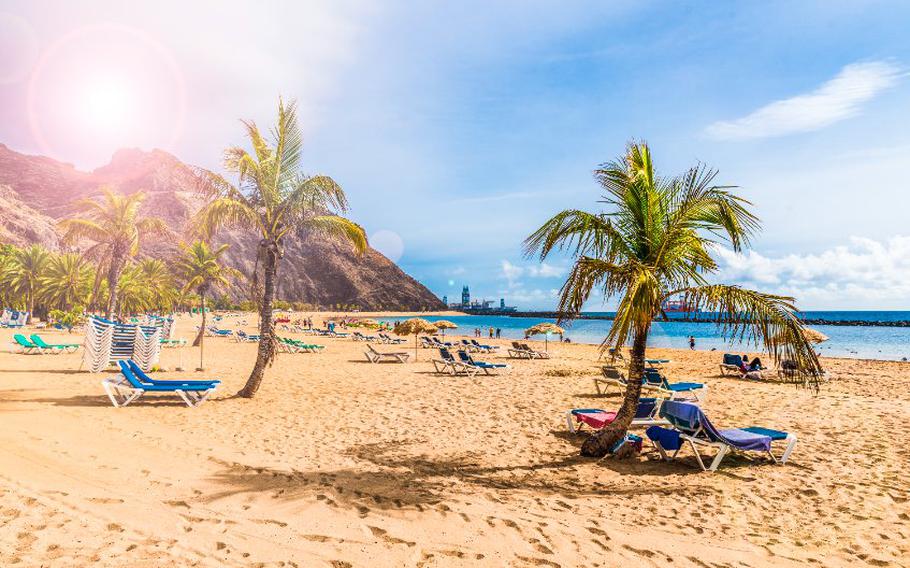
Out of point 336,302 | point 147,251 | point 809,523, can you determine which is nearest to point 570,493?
point 809,523

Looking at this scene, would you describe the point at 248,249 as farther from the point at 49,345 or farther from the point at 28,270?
the point at 49,345

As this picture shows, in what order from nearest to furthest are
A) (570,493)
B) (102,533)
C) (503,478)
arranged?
(102,533)
(570,493)
(503,478)

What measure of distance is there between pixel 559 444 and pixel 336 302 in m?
171

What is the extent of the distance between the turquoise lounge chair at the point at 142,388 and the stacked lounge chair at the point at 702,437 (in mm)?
8629

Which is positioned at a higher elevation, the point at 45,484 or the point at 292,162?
the point at 292,162

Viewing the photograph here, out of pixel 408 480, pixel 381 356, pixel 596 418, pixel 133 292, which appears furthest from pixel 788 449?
pixel 133 292

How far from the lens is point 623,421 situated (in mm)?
6977

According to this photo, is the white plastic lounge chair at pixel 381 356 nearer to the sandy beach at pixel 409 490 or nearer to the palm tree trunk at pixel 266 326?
the palm tree trunk at pixel 266 326

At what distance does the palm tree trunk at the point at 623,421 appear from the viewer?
6.68 meters

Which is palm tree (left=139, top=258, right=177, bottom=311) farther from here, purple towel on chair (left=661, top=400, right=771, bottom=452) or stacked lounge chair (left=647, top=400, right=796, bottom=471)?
purple towel on chair (left=661, top=400, right=771, bottom=452)

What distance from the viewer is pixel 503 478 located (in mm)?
6035

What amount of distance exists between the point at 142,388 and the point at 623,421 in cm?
912

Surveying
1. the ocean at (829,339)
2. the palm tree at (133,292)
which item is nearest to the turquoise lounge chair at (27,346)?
the ocean at (829,339)

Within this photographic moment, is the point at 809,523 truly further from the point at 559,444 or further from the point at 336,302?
the point at 336,302
